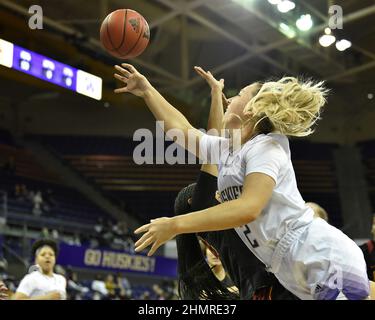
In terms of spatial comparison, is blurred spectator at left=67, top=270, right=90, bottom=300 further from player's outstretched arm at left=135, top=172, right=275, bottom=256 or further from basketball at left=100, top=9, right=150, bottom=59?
player's outstretched arm at left=135, top=172, right=275, bottom=256

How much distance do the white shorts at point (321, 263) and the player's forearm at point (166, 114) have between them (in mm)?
893

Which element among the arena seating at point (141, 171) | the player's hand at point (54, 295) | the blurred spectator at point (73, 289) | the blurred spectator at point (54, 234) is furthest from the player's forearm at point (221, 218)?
the arena seating at point (141, 171)

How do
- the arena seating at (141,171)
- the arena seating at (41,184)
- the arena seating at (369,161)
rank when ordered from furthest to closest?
the arena seating at (141,171) → the arena seating at (369,161) → the arena seating at (41,184)

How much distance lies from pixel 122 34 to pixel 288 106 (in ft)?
6.25

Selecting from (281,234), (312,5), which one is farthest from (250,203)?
(312,5)

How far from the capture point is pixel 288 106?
2.14 m

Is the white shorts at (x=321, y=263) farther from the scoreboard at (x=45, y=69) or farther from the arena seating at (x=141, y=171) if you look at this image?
the arena seating at (x=141, y=171)

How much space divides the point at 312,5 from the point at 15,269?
814 centimetres

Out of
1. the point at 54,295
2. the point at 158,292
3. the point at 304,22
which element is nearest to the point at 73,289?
the point at 158,292

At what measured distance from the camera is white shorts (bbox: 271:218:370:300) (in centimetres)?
200

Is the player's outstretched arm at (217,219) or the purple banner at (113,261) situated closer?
the player's outstretched arm at (217,219)

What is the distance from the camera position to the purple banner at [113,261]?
12.2 metres

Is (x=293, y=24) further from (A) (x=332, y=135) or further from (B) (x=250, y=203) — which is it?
(B) (x=250, y=203)

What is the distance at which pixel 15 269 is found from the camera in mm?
11289
